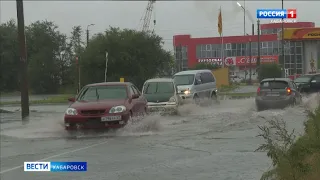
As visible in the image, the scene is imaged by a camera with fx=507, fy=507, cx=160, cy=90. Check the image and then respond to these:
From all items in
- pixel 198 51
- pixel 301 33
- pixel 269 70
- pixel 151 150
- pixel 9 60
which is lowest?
pixel 151 150

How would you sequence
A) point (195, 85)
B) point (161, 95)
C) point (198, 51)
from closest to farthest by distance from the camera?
Answer: point (161, 95)
point (195, 85)
point (198, 51)

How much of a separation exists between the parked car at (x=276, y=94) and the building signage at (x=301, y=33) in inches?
264

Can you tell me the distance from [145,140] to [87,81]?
116 feet

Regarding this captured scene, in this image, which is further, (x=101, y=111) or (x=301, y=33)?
(x=101, y=111)

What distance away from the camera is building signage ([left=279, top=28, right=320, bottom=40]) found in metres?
13.0

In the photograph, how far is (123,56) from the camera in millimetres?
47375

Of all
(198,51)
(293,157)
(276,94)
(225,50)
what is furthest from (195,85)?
(198,51)

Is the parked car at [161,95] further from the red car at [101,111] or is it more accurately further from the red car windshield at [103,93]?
the red car at [101,111]

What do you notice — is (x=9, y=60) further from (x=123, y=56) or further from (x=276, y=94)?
(x=276, y=94)

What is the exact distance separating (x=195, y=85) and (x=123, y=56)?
22744 millimetres

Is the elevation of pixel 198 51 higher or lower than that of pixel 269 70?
higher

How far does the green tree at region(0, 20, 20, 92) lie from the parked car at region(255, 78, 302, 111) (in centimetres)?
5259

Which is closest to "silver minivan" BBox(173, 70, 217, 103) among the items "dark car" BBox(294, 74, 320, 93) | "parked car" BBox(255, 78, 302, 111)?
"parked car" BBox(255, 78, 302, 111)
